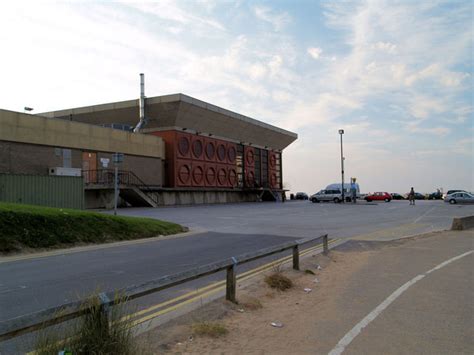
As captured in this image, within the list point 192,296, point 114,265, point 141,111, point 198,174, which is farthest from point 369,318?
point 198,174

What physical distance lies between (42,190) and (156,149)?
80.6ft

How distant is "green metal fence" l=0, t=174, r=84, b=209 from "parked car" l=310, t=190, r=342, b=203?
40.8 metres

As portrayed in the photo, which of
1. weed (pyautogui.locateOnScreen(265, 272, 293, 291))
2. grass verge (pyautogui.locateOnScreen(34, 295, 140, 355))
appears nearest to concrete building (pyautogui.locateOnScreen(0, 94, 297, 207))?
weed (pyautogui.locateOnScreen(265, 272, 293, 291))

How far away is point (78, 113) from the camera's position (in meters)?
53.3

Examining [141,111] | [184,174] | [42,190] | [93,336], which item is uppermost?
[141,111]

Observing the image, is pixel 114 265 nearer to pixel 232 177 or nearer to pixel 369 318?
pixel 369 318

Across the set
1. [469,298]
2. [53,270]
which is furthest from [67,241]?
[469,298]

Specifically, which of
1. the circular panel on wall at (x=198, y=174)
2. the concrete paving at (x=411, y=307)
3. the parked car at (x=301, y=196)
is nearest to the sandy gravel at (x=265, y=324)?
the concrete paving at (x=411, y=307)

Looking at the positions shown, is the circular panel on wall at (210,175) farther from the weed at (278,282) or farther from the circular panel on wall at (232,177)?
the weed at (278,282)

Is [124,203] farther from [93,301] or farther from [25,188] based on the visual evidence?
[93,301]

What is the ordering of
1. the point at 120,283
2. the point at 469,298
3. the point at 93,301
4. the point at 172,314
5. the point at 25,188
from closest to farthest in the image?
the point at 93,301, the point at 172,314, the point at 469,298, the point at 120,283, the point at 25,188

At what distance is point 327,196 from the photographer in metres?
60.7

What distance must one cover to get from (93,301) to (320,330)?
117 inches

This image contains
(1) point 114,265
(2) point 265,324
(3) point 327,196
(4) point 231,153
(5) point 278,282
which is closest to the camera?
(2) point 265,324
